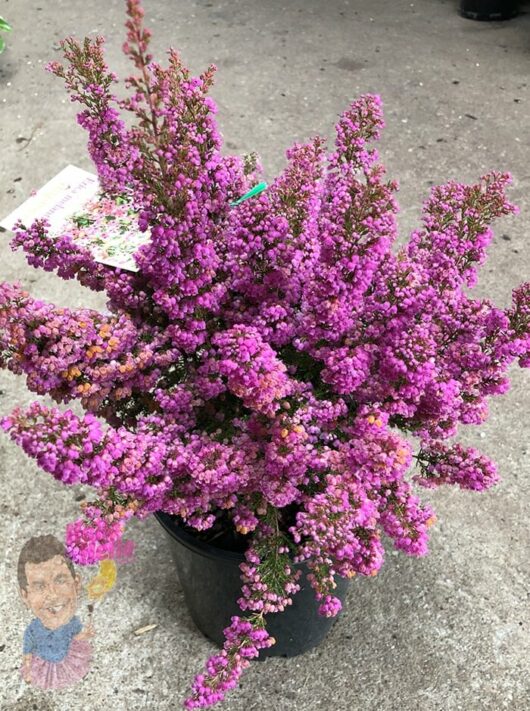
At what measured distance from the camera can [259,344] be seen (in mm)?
812

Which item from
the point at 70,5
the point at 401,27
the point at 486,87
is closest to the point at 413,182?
the point at 486,87

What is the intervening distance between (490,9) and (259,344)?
130 inches

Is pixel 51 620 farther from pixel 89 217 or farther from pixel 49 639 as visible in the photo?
pixel 89 217

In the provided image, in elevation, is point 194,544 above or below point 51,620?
above

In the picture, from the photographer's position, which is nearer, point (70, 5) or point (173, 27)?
point (173, 27)

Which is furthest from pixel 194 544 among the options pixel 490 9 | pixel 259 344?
pixel 490 9

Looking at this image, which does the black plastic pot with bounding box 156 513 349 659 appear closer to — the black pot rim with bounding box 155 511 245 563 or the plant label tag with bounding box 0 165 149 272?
the black pot rim with bounding box 155 511 245 563

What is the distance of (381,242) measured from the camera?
0.80 metres

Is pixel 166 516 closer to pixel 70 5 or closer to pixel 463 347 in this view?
pixel 463 347

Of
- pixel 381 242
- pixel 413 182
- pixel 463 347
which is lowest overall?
pixel 413 182

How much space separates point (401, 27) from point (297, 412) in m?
3.13

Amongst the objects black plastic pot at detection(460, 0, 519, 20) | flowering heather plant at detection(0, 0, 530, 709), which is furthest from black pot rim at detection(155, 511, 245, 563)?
black plastic pot at detection(460, 0, 519, 20)

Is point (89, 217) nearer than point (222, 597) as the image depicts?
Yes

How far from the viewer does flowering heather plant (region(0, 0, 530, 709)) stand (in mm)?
806
